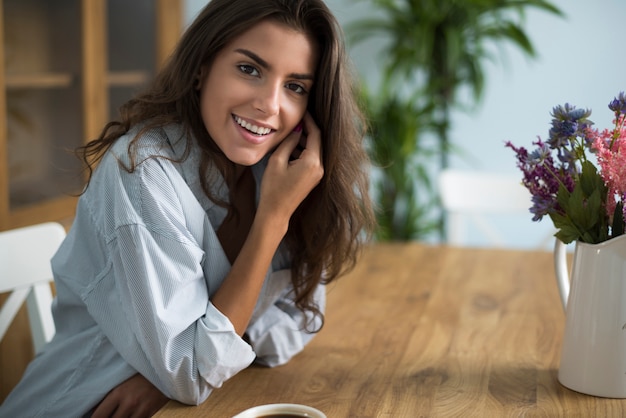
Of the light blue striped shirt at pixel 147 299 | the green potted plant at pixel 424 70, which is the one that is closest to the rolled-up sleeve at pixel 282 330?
the light blue striped shirt at pixel 147 299

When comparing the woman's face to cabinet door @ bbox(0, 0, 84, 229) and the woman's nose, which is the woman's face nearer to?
the woman's nose

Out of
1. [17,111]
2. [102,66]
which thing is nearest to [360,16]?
[102,66]

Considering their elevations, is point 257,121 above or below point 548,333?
above

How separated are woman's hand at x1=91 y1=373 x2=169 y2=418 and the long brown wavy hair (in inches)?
13.0

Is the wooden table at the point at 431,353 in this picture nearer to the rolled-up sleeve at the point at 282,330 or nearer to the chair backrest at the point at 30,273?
the rolled-up sleeve at the point at 282,330

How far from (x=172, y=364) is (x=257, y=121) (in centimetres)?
43

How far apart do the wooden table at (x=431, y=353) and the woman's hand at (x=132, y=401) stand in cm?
7

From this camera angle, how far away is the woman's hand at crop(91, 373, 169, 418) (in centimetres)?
124

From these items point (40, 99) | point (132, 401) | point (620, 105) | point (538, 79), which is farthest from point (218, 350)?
point (538, 79)

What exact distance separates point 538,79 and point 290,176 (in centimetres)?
281

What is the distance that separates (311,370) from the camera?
1357mm

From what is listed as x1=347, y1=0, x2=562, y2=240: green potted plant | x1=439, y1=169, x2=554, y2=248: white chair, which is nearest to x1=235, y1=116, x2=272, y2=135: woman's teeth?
x1=439, y1=169, x2=554, y2=248: white chair

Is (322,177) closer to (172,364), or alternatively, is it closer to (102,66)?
(172,364)

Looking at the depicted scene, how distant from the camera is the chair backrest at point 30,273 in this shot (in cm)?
154
